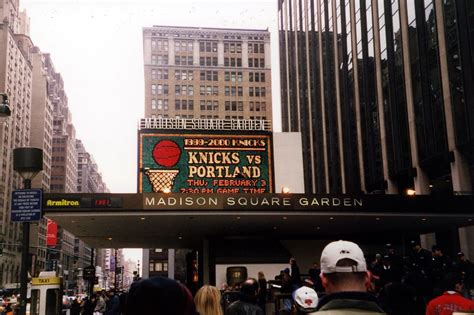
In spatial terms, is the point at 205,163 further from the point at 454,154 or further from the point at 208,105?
the point at 208,105

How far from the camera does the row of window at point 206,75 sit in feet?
400

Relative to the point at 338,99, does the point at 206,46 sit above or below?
above

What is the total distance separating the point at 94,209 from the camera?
1123 inches

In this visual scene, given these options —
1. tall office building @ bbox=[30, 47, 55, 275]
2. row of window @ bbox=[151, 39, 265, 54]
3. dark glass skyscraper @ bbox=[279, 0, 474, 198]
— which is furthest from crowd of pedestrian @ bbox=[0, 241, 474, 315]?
tall office building @ bbox=[30, 47, 55, 275]

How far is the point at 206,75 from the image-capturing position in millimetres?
124688

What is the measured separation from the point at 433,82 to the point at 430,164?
19.7ft

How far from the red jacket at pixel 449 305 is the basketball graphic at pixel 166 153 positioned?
99.2 feet

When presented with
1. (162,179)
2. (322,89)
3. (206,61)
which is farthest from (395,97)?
(206,61)

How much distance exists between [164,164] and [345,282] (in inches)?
1368

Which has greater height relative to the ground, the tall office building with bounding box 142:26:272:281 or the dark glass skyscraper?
the tall office building with bounding box 142:26:272:281

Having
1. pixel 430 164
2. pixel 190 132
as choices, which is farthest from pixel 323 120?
pixel 190 132

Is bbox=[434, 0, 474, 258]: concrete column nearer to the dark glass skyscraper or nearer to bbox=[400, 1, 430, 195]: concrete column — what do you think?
the dark glass skyscraper

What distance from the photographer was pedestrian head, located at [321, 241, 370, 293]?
3.26 metres

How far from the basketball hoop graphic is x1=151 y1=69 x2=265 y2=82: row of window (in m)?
85.8
